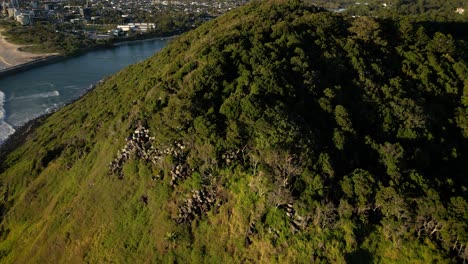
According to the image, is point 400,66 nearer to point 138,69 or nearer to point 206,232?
point 206,232

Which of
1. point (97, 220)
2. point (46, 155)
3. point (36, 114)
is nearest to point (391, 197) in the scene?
point (97, 220)

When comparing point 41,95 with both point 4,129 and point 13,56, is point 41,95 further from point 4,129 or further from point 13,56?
point 13,56

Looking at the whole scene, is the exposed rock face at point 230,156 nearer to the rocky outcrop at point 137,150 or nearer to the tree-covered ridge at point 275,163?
the tree-covered ridge at point 275,163

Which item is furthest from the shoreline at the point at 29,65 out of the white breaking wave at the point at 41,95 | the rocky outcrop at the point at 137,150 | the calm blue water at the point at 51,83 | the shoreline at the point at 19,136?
the rocky outcrop at the point at 137,150

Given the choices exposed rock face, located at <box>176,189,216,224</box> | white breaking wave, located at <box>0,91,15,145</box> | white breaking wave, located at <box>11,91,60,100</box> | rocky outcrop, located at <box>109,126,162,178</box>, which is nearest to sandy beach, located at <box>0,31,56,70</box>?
white breaking wave, located at <box>11,91,60,100</box>

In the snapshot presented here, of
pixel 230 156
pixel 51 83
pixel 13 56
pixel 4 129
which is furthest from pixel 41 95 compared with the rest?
pixel 230 156

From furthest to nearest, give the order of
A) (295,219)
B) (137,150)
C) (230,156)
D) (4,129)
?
1. (4,129)
2. (137,150)
3. (230,156)
4. (295,219)

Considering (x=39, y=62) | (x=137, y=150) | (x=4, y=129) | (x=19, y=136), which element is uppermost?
(x=137, y=150)
